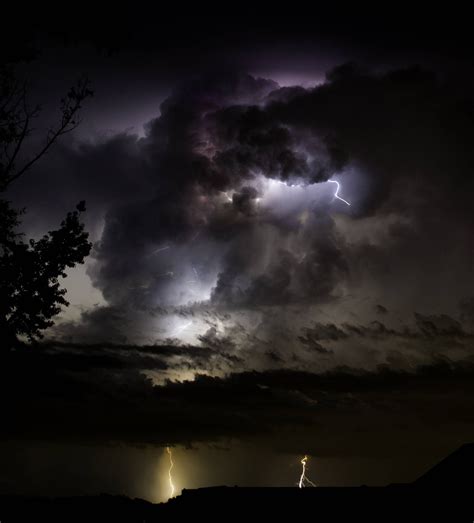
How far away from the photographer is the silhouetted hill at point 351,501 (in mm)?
20719

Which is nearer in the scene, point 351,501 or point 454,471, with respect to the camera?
point 454,471

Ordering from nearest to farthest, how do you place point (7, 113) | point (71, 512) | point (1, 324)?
point (7, 113)
point (1, 324)
point (71, 512)

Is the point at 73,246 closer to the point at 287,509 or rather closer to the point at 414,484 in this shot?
the point at 287,509

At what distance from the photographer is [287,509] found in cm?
2333

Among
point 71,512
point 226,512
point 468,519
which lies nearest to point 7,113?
point 226,512

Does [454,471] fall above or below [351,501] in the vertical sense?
above

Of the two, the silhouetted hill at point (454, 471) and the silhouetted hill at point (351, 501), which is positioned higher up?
the silhouetted hill at point (454, 471)

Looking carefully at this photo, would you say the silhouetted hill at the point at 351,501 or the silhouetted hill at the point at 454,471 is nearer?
the silhouetted hill at the point at 351,501

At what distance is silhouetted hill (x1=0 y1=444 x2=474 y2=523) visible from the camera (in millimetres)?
20719

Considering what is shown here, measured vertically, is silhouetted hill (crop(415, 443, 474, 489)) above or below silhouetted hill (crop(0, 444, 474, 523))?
above

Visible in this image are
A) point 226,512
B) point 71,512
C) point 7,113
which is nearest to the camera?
point 7,113

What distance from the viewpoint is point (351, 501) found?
2253cm

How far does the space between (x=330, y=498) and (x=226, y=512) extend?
5.02 m

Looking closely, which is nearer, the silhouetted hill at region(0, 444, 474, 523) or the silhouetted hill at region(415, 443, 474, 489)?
the silhouetted hill at region(0, 444, 474, 523)
